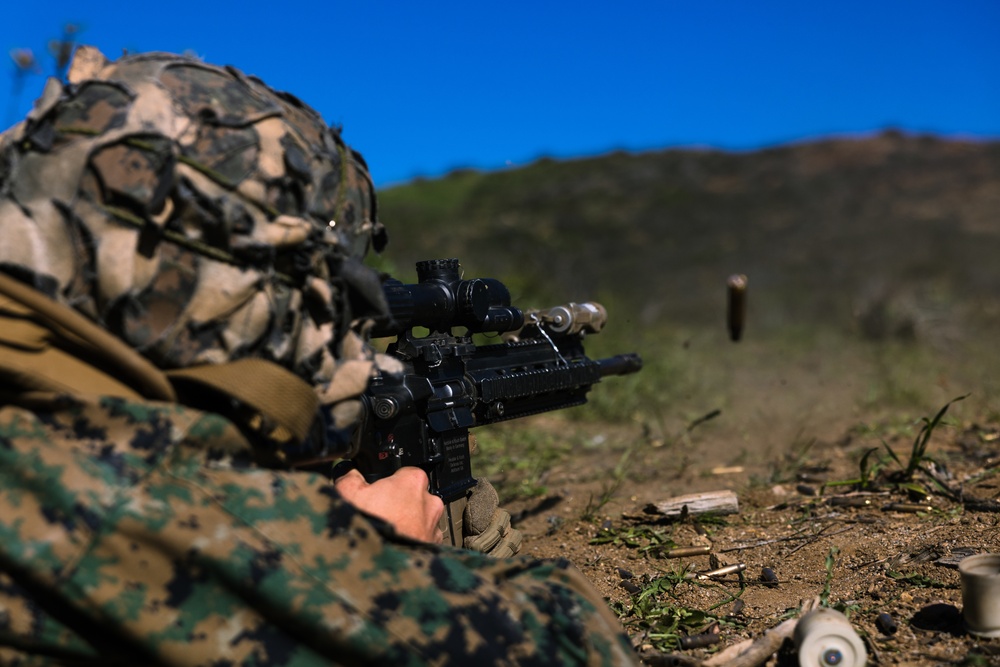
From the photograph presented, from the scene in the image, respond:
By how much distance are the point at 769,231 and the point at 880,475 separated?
26.7 metres

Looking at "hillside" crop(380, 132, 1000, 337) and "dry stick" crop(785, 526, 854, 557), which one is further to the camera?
"hillside" crop(380, 132, 1000, 337)

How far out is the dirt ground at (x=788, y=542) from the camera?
9.23 ft

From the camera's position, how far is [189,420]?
1715 millimetres

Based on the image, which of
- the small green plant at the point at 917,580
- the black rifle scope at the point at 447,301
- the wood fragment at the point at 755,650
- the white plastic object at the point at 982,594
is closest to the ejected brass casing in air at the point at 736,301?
the black rifle scope at the point at 447,301

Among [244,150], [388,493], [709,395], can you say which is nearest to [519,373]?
[388,493]

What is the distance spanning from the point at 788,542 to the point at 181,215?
294cm

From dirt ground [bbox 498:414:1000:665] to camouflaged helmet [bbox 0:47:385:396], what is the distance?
1.49 meters

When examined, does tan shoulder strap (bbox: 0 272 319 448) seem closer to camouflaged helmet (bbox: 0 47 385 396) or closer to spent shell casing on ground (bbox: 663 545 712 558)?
camouflaged helmet (bbox: 0 47 385 396)

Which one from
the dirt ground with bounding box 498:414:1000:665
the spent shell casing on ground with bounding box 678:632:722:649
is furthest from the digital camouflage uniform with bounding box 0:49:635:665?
the dirt ground with bounding box 498:414:1000:665

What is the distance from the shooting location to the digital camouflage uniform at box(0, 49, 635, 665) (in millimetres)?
1607

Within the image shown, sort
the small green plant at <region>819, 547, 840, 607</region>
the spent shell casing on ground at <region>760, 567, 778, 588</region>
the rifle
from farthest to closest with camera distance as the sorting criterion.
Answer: the spent shell casing on ground at <region>760, 567, 778, 588</region>, the rifle, the small green plant at <region>819, 547, 840, 607</region>

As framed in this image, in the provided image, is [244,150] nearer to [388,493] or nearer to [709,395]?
[388,493]

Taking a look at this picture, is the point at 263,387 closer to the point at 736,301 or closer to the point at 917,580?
the point at 917,580

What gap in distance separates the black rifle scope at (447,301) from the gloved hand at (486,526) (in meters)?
0.68
